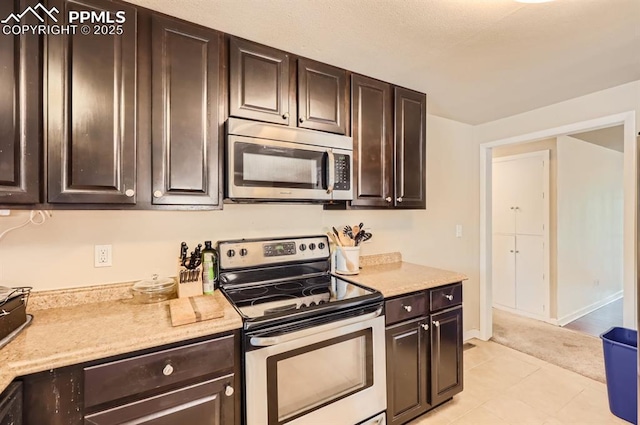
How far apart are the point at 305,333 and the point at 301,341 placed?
41 millimetres

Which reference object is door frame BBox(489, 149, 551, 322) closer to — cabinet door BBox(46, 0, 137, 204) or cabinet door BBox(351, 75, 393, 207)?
cabinet door BBox(351, 75, 393, 207)

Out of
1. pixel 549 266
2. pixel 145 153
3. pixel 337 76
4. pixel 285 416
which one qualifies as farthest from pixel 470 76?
pixel 549 266

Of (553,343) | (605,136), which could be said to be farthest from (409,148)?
(605,136)

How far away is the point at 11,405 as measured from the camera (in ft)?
A: 2.96

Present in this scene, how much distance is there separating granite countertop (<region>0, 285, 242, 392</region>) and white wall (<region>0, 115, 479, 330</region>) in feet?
0.60

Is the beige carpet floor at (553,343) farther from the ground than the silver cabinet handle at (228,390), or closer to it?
closer to it

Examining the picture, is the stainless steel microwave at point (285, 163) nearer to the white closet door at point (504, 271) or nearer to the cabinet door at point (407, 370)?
the cabinet door at point (407, 370)

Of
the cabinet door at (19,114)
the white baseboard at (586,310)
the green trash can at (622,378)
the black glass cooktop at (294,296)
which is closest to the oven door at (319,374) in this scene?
the black glass cooktop at (294,296)

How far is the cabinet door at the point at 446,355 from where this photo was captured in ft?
6.42

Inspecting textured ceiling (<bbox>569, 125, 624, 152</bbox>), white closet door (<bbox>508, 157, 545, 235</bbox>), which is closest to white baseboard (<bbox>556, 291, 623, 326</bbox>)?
white closet door (<bbox>508, 157, 545, 235</bbox>)

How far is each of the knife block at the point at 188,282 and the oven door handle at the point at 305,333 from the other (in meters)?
0.49

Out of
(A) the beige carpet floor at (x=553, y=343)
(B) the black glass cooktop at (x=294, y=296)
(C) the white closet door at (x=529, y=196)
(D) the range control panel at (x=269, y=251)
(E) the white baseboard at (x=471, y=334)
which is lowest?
(A) the beige carpet floor at (x=553, y=343)

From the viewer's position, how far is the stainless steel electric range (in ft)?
4.34

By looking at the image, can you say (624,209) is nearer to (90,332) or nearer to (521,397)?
(521,397)
